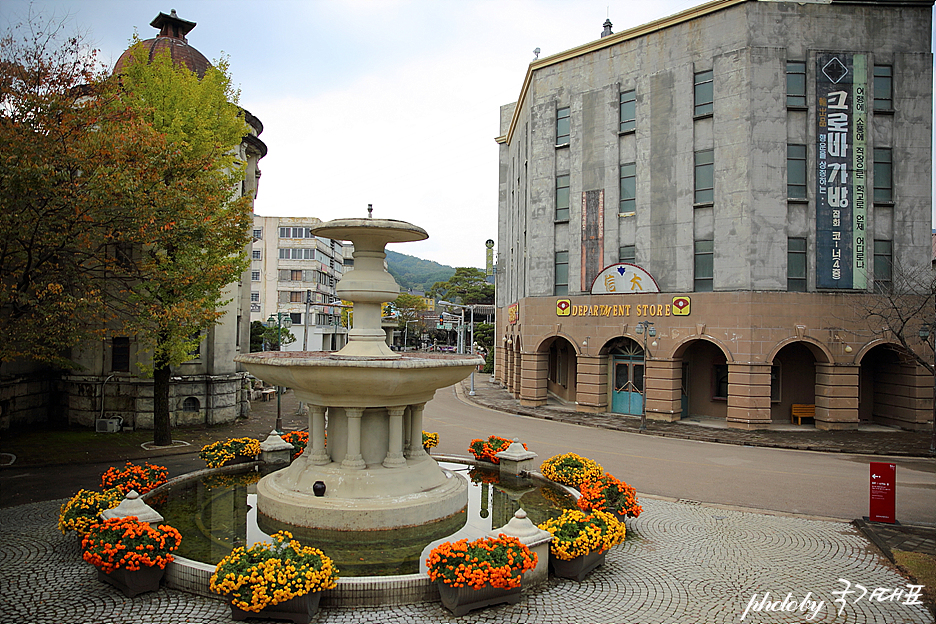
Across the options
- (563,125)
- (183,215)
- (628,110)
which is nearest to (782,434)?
(628,110)

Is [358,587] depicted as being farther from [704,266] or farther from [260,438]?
[704,266]

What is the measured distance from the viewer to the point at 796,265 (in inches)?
1016

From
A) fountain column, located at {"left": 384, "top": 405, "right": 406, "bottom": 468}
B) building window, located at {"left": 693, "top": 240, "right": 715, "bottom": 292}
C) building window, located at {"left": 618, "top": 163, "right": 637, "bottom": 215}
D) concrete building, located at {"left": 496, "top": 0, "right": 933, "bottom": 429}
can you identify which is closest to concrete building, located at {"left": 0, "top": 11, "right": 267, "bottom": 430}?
fountain column, located at {"left": 384, "top": 405, "right": 406, "bottom": 468}

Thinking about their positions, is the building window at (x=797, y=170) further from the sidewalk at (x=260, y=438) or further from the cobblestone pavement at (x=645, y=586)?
the cobblestone pavement at (x=645, y=586)

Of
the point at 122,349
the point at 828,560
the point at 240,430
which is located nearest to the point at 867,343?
the point at 828,560

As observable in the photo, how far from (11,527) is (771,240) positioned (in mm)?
26624

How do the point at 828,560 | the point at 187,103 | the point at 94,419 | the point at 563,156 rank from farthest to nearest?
the point at 563,156 → the point at 94,419 → the point at 187,103 → the point at 828,560

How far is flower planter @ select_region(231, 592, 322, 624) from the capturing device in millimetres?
7449

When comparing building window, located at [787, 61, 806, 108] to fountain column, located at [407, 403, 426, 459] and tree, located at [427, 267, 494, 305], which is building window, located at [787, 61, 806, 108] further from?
tree, located at [427, 267, 494, 305]

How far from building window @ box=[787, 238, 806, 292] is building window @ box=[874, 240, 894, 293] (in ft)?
9.82

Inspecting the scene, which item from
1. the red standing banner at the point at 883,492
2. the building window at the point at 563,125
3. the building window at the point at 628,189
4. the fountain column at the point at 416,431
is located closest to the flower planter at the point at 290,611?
the fountain column at the point at 416,431

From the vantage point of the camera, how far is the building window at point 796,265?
84.5ft

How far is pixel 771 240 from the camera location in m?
25.6

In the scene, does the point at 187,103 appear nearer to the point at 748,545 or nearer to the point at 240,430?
the point at 240,430
